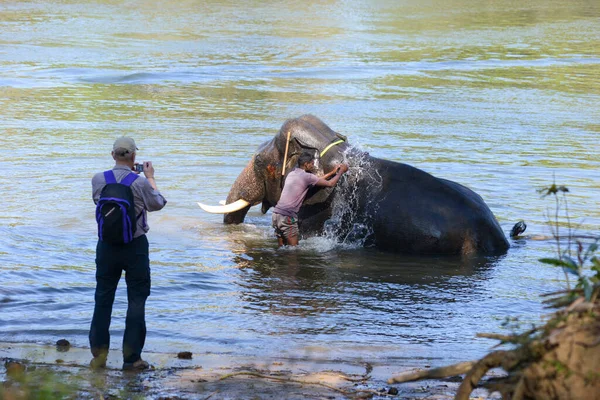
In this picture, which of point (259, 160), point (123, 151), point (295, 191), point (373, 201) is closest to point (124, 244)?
point (123, 151)

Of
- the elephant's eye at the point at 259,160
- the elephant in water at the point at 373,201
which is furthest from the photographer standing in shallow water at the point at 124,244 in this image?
the elephant's eye at the point at 259,160

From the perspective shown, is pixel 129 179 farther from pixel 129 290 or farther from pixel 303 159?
pixel 303 159

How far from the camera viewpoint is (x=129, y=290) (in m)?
7.57

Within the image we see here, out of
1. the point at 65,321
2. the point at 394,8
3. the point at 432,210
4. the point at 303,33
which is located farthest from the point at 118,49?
the point at 65,321

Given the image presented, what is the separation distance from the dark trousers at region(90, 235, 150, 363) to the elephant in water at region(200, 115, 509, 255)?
183 inches

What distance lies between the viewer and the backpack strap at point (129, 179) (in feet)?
24.1

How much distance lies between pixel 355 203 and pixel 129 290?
480cm

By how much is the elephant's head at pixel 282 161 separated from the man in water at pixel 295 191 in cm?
32

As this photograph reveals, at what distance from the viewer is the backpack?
7191 millimetres

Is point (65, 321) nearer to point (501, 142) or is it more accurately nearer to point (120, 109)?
point (501, 142)

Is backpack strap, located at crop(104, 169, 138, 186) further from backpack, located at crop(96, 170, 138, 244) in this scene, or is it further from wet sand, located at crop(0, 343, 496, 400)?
wet sand, located at crop(0, 343, 496, 400)

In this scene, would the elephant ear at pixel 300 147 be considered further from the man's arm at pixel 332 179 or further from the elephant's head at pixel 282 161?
the man's arm at pixel 332 179

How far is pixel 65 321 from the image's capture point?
344 inches

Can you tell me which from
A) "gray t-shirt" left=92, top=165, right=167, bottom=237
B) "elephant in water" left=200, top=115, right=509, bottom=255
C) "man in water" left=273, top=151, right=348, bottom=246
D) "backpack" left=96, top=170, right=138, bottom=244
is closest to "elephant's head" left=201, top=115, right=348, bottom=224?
"elephant in water" left=200, top=115, right=509, bottom=255
